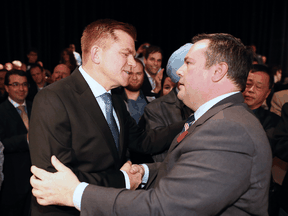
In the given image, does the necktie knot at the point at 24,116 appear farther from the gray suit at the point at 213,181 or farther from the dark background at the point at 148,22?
the dark background at the point at 148,22

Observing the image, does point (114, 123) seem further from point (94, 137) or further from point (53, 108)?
point (53, 108)

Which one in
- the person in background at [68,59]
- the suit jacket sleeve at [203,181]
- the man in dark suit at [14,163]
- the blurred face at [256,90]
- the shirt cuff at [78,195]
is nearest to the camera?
the suit jacket sleeve at [203,181]

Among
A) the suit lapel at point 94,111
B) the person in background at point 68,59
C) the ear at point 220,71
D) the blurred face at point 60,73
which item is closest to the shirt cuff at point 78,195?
the suit lapel at point 94,111

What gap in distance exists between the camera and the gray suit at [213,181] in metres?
0.84

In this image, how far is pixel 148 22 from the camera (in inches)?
376

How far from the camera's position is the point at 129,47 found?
4.78 feet

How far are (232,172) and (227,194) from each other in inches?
2.9

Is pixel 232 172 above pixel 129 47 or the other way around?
the other way around

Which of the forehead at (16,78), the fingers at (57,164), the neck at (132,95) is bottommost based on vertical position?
the neck at (132,95)

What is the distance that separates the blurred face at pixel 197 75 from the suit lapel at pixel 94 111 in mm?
433

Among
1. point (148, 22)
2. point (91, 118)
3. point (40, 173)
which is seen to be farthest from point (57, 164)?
point (148, 22)

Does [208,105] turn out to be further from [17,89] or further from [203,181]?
[17,89]

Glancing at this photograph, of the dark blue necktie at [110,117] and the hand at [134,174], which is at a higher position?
the dark blue necktie at [110,117]

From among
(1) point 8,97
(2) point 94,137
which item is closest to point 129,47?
(2) point 94,137
